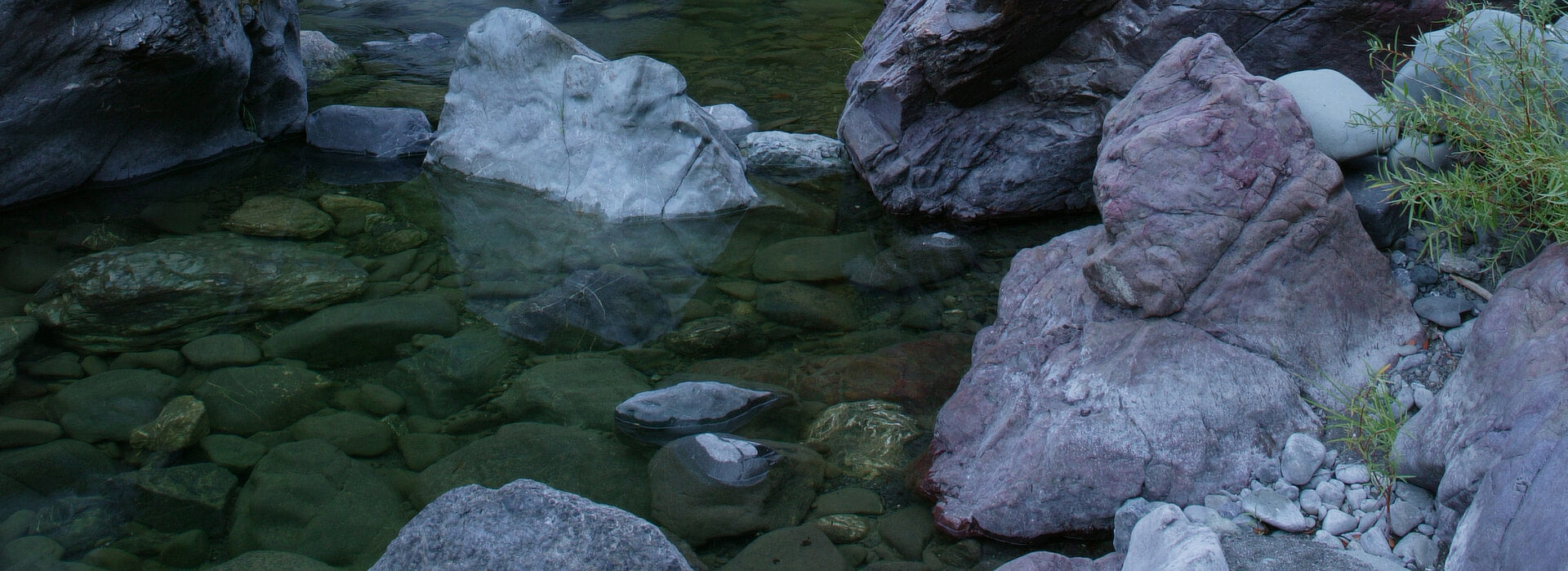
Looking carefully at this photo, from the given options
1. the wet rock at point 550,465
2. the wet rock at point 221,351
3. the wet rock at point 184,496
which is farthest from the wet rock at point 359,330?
the wet rock at point 550,465

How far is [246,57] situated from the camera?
5945 mm

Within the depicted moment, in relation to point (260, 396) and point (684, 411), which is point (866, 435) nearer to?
point (684, 411)

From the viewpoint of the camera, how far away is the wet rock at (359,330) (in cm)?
402

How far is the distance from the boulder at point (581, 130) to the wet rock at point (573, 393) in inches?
65.5

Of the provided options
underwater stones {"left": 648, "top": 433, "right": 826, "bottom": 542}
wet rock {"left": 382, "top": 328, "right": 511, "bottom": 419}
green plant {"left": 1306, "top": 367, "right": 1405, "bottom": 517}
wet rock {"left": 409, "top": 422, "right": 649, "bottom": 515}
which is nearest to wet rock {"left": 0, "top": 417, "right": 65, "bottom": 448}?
wet rock {"left": 382, "top": 328, "right": 511, "bottom": 419}

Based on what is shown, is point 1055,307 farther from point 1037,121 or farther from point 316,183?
point 316,183

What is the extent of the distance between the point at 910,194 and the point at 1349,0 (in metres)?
2.21

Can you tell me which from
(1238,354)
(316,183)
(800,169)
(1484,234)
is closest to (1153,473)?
(1238,354)

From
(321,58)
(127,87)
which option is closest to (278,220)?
(127,87)

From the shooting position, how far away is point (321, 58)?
25.7 ft

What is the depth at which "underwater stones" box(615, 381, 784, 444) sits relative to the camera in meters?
3.59

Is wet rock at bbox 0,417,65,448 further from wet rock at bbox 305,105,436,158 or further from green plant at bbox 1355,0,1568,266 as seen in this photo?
green plant at bbox 1355,0,1568,266

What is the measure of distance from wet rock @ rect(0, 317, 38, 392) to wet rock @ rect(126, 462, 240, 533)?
0.91 metres

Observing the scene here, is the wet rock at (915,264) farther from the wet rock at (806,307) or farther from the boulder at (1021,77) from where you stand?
the boulder at (1021,77)
